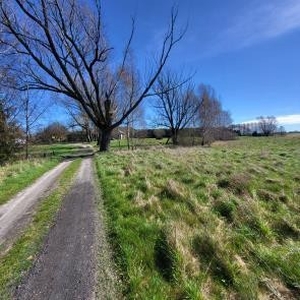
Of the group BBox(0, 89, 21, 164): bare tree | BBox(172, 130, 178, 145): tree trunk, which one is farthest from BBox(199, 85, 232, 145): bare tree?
BBox(0, 89, 21, 164): bare tree

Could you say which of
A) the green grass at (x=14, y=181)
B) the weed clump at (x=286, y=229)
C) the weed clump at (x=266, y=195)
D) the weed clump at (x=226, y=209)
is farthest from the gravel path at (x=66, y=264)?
the weed clump at (x=266, y=195)

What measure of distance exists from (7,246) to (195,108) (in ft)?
156

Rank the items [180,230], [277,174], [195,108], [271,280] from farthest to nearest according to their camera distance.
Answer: [195,108], [277,174], [180,230], [271,280]

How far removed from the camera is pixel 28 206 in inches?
316

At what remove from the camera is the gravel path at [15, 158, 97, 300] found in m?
3.71

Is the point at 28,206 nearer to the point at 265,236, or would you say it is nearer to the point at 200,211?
the point at 200,211

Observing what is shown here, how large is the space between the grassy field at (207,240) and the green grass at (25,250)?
1352mm

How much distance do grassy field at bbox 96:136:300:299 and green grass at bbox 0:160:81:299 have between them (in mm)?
1352

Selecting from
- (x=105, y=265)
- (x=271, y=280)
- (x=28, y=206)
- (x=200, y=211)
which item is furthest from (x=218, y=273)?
(x=28, y=206)

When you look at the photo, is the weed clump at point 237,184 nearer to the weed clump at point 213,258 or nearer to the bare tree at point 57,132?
the weed clump at point 213,258

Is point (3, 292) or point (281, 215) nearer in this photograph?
point (3, 292)

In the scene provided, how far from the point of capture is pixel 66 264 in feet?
Result: 14.4

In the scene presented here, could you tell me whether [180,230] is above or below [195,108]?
below

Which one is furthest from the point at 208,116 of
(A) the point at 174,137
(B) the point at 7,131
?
(B) the point at 7,131
